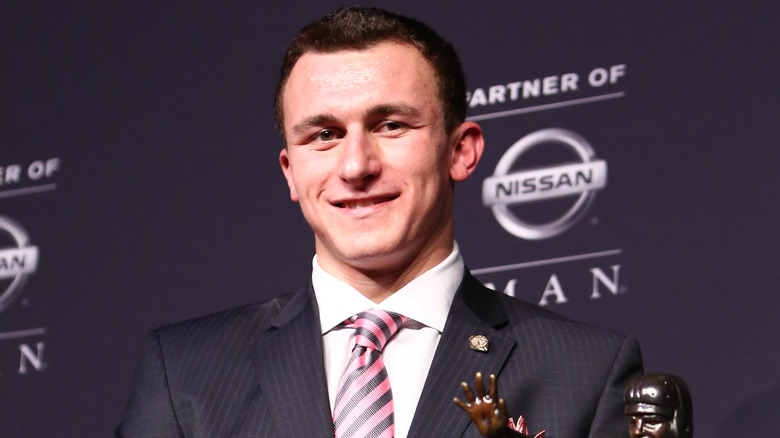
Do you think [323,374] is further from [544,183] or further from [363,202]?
[544,183]

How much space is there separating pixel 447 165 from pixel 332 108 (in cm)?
27

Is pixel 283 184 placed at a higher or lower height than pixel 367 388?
higher

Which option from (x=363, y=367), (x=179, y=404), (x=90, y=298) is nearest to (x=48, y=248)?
(x=90, y=298)

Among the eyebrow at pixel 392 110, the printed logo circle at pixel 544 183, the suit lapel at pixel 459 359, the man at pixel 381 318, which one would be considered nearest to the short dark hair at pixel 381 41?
the man at pixel 381 318

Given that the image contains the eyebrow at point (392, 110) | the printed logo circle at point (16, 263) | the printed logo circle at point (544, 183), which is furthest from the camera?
the printed logo circle at point (16, 263)

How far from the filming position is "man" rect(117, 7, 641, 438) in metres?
2.27

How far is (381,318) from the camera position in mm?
2324

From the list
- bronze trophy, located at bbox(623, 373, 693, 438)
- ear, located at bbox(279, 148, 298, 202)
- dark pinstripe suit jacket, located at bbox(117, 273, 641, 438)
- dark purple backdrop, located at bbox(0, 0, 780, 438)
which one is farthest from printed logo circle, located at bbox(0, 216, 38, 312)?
→ bronze trophy, located at bbox(623, 373, 693, 438)

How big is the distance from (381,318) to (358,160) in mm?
305

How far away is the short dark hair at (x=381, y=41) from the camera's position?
2.41 meters

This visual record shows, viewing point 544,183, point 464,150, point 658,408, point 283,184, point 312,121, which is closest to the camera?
point 658,408

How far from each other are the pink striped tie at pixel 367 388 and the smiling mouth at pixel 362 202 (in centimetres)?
21

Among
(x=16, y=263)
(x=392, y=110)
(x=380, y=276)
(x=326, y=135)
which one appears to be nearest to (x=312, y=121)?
(x=326, y=135)

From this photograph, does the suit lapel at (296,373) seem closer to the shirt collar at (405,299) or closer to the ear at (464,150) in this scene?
the shirt collar at (405,299)
